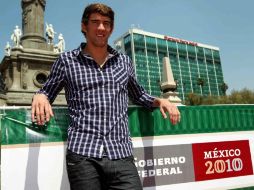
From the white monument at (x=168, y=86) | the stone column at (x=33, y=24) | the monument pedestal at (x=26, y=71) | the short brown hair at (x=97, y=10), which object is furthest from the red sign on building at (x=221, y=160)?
the stone column at (x=33, y=24)

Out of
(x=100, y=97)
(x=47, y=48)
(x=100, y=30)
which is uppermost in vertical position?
(x=47, y=48)

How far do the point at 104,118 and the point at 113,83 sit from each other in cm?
35

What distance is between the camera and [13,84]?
2531cm

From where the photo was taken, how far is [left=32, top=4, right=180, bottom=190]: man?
2547 mm

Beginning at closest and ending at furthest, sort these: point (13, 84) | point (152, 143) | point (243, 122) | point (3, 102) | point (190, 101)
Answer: point (152, 143), point (243, 122), point (3, 102), point (13, 84), point (190, 101)

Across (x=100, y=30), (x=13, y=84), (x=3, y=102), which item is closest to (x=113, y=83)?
(x=100, y=30)

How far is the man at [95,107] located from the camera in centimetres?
255

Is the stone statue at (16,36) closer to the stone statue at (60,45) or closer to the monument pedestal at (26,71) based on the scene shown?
the monument pedestal at (26,71)

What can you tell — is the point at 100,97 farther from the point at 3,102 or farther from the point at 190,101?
the point at 190,101

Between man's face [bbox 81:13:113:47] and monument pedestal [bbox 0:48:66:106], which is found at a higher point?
monument pedestal [bbox 0:48:66:106]

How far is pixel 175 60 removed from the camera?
12569cm

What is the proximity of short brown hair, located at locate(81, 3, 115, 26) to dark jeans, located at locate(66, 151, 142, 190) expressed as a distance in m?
1.22

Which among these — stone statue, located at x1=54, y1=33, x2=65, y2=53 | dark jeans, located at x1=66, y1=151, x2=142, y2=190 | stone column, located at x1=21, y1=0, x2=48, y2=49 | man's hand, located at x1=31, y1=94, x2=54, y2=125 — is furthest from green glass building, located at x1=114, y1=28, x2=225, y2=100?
dark jeans, located at x1=66, y1=151, x2=142, y2=190

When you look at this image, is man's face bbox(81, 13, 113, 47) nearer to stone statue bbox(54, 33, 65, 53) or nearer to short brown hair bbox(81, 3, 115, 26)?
short brown hair bbox(81, 3, 115, 26)
